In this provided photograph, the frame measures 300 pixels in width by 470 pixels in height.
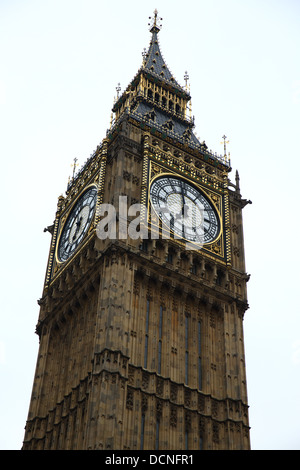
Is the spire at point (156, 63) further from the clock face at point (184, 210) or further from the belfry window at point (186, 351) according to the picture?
the belfry window at point (186, 351)

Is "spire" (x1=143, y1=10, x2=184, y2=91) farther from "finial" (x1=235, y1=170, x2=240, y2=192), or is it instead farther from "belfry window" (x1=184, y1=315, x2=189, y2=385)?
"belfry window" (x1=184, y1=315, x2=189, y2=385)

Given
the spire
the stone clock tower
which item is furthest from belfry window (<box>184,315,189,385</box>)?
the spire

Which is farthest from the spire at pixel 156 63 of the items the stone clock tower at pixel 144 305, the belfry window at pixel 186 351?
the belfry window at pixel 186 351

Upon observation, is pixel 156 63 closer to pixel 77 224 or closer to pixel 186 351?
pixel 77 224

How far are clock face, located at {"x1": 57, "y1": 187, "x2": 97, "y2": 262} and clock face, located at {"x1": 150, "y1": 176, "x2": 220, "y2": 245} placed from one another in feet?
14.7

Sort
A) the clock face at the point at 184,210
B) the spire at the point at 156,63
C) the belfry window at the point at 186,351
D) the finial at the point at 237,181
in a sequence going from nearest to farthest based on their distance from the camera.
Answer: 1. the belfry window at the point at 186,351
2. the clock face at the point at 184,210
3. the finial at the point at 237,181
4. the spire at the point at 156,63

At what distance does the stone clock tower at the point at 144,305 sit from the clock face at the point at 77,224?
0.45 feet

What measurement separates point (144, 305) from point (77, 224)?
1021cm

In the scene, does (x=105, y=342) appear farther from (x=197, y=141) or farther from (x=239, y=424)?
(x=197, y=141)

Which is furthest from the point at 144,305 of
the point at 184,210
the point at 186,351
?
the point at 184,210

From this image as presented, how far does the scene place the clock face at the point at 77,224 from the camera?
59.0 metres

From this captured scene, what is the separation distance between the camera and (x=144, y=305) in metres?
53.0

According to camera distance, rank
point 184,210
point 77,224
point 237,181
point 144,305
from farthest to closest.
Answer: point 237,181
point 77,224
point 184,210
point 144,305

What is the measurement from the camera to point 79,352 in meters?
53.1
